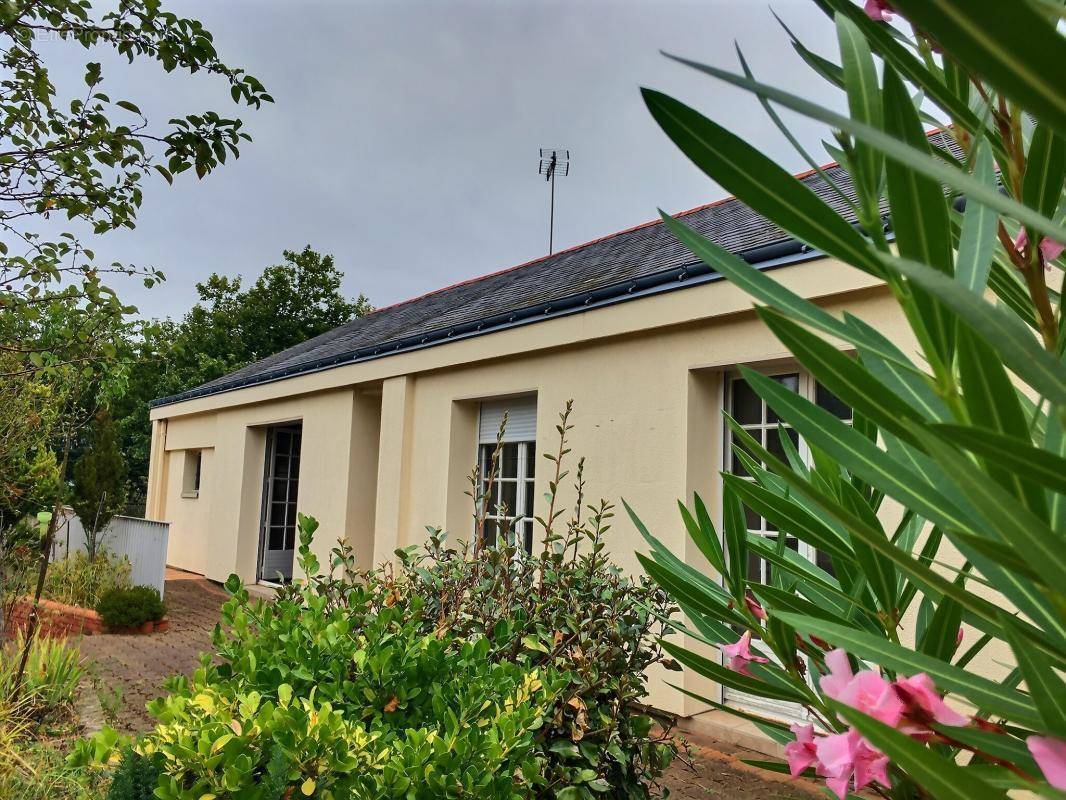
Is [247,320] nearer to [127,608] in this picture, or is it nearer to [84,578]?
[84,578]

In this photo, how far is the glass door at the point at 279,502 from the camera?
41.5ft

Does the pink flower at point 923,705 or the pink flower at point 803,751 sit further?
the pink flower at point 803,751

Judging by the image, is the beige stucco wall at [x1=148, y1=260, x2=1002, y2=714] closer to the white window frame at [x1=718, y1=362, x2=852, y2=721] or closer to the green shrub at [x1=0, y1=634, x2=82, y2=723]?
the white window frame at [x1=718, y1=362, x2=852, y2=721]

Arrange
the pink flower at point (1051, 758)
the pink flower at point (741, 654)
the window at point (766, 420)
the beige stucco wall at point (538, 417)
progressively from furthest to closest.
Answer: the beige stucco wall at point (538, 417) < the window at point (766, 420) < the pink flower at point (741, 654) < the pink flower at point (1051, 758)

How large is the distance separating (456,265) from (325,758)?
36.2 meters

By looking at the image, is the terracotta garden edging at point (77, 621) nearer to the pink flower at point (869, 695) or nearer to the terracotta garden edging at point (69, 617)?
the terracotta garden edging at point (69, 617)

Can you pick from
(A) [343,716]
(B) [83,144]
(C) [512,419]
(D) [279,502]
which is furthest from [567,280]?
(D) [279,502]

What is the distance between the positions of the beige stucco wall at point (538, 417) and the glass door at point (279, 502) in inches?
7.8

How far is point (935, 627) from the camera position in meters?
0.85

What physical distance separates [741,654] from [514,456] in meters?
6.89

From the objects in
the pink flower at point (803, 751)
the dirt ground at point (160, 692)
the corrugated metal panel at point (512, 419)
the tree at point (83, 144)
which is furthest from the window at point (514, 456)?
the pink flower at point (803, 751)

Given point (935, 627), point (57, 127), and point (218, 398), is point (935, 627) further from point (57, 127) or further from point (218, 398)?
point (218, 398)

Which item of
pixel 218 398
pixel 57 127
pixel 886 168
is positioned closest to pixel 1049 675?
pixel 886 168

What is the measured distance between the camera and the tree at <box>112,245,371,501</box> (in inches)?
1154
